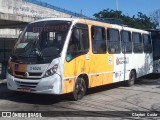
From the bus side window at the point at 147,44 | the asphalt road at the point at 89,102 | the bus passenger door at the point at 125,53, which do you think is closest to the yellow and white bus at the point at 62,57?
the asphalt road at the point at 89,102

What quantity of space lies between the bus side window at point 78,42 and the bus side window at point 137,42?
5.33 meters

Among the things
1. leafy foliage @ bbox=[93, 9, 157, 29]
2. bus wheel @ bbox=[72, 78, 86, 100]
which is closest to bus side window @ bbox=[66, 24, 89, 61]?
bus wheel @ bbox=[72, 78, 86, 100]

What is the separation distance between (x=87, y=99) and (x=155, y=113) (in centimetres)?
276

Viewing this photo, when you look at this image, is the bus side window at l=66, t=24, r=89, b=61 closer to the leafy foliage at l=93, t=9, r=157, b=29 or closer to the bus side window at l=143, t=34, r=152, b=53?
the bus side window at l=143, t=34, r=152, b=53

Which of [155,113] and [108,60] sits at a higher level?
[108,60]

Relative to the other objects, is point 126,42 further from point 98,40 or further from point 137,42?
point 98,40

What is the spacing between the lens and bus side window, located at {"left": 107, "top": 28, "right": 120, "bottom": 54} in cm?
1393

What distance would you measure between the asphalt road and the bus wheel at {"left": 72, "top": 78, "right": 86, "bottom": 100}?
0.61 ft

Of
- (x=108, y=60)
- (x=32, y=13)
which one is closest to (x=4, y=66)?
(x=108, y=60)

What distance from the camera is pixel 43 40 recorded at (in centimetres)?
1123

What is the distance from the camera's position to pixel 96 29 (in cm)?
1288

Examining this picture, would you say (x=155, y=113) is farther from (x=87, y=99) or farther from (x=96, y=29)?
(x=96, y=29)

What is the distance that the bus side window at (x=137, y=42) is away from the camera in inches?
667

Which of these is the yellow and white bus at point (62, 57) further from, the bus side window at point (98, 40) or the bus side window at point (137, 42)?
the bus side window at point (137, 42)
